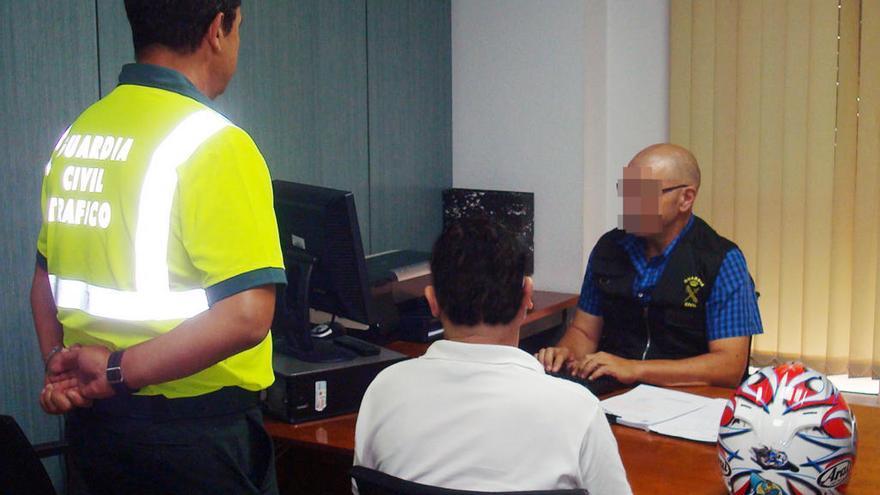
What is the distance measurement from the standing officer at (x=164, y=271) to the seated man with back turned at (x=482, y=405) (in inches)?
10.2

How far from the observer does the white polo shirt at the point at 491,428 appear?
4.50 feet

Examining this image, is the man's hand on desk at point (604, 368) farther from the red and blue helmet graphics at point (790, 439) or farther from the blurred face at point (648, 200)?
the red and blue helmet graphics at point (790, 439)

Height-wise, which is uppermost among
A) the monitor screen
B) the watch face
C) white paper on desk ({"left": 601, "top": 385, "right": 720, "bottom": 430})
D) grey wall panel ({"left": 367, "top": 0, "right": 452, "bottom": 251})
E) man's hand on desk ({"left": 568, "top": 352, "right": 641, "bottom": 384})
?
grey wall panel ({"left": 367, "top": 0, "right": 452, "bottom": 251})

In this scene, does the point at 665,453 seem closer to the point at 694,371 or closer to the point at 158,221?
the point at 694,371

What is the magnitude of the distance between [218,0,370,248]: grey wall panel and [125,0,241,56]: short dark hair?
136cm

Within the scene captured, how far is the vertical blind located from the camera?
3.68m

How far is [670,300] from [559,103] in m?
1.41

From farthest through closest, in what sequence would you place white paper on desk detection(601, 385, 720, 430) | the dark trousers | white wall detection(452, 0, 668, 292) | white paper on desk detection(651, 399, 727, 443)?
1. white wall detection(452, 0, 668, 292)
2. white paper on desk detection(601, 385, 720, 430)
3. white paper on desk detection(651, 399, 727, 443)
4. the dark trousers

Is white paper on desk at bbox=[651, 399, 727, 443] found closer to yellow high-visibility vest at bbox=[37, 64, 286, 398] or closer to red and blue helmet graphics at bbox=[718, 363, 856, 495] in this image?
red and blue helmet graphics at bbox=[718, 363, 856, 495]

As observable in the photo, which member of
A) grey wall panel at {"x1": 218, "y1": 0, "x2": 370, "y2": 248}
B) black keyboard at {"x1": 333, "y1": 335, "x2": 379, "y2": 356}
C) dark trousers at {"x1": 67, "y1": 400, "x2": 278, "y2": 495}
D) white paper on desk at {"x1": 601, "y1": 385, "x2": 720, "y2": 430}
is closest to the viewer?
dark trousers at {"x1": 67, "y1": 400, "x2": 278, "y2": 495}

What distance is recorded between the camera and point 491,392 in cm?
139

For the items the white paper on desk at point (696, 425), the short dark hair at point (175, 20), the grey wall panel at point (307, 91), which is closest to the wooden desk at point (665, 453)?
the white paper on desk at point (696, 425)

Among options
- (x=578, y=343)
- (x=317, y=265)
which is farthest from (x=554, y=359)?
(x=317, y=265)

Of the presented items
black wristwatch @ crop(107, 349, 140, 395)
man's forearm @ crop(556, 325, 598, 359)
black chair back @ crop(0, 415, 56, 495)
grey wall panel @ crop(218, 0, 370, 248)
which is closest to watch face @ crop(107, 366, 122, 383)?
black wristwatch @ crop(107, 349, 140, 395)
